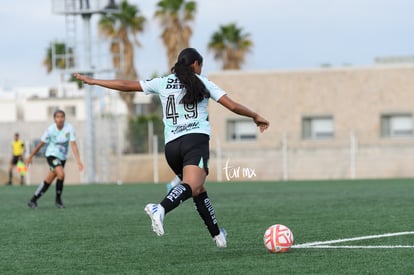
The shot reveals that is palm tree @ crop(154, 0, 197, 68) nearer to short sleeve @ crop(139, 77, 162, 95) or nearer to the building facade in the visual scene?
the building facade

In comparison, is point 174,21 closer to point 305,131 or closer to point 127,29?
point 127,29

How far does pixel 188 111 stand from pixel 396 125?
3869cm

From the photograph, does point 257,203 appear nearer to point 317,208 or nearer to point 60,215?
point 317,208

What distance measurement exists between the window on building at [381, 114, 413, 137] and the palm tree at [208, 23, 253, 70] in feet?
83.0

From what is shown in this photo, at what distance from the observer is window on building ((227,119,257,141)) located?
4978 centimetres

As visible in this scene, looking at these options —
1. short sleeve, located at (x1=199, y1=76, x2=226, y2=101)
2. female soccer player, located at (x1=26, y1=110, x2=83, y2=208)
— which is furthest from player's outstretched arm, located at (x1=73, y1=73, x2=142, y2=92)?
female soccer player, located at (x1=26, y1=110, x2=83, y2=208)

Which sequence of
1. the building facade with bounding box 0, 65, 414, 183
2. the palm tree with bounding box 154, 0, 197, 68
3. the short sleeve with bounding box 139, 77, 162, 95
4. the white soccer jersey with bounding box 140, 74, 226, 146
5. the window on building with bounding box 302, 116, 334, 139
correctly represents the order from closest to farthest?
the white soccer jersey with bounding box 140, 74, 226, 146, the short sleeve with bounding box 139, 77, 162, 95, the building facade with bounding box 0, 65, 414, 183, the window on building with bounding box 302, 116, 334, 139, the palm tree with bounding box 154, 0, 197, 68

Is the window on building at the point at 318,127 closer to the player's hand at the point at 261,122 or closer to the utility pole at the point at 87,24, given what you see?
the utility pole at the point at 87,24

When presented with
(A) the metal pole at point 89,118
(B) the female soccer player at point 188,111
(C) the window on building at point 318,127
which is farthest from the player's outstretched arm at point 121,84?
(C) the window on building at point 318,127

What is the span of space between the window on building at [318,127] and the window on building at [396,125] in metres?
2.60

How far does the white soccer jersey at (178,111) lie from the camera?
9898 millimetres

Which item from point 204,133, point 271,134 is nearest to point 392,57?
point 271,134

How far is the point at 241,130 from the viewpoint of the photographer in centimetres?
5012

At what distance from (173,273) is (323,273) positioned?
1277 millimetres
